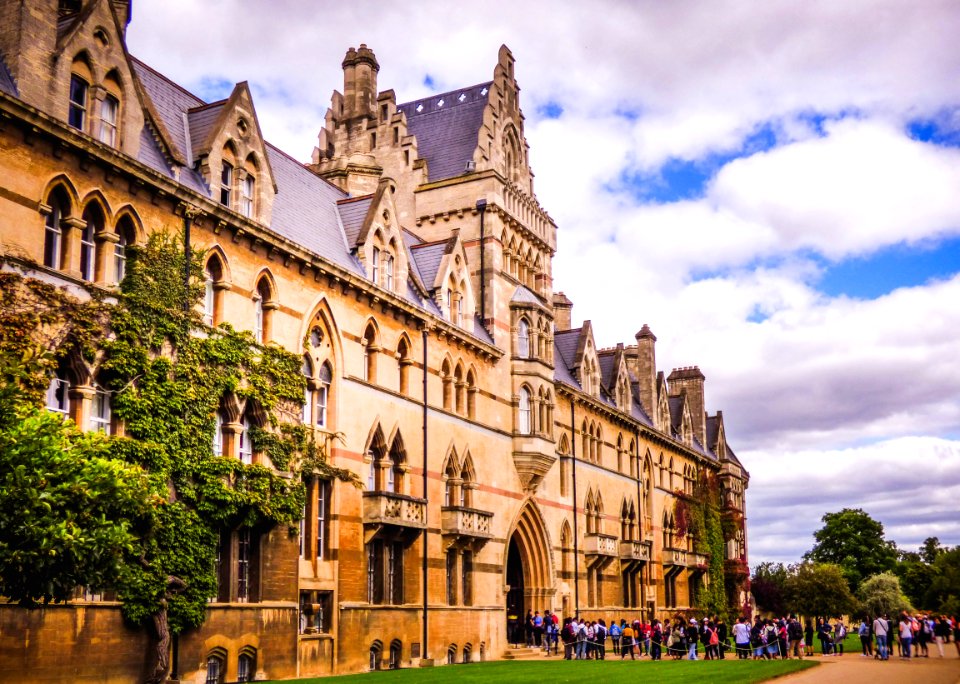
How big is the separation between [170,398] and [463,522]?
51.1ft

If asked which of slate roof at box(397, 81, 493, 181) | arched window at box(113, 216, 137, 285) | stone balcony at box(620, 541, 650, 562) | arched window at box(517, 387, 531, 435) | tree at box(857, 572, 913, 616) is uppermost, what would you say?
slate roof at box(397, 81, 493, 181)

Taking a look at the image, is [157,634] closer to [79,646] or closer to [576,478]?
[79,646]

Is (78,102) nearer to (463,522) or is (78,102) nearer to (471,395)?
(463,522)

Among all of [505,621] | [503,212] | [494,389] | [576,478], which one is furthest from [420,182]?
[505,621]

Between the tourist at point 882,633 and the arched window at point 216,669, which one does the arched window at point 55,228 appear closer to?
the arched window at point 216,669

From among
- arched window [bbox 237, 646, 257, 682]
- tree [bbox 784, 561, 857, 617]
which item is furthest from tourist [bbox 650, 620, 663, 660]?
tree [bbox 784, 561, 857, 617]

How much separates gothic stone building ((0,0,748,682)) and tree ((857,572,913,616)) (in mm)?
38086

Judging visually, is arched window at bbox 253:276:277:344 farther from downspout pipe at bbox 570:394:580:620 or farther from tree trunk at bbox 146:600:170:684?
downspout pipe at bbox 570:394:580:620

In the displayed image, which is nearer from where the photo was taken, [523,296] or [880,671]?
[880,671]

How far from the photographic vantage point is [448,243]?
134ft

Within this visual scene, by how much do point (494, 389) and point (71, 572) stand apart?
26.8 meters

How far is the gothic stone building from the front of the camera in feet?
76.9

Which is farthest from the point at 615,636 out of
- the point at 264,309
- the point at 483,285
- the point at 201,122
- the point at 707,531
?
the point at 201,122

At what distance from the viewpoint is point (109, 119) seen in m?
25.5
